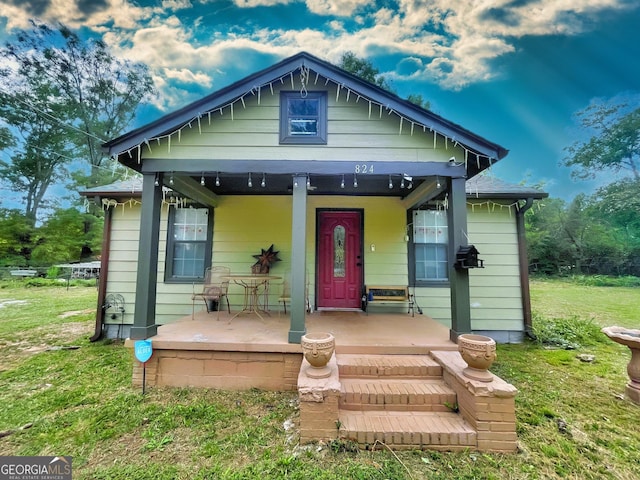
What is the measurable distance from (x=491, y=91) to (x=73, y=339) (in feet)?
96.8

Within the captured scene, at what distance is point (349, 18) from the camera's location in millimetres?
14227

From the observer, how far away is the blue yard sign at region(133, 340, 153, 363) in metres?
3.12

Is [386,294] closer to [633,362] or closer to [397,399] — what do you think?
[397,399]

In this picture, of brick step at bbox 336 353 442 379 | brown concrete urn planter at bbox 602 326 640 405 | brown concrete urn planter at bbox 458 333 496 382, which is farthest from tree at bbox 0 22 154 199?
brown concrete urn planter at bbox 602 326 640 405

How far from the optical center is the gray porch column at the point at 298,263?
130 inches

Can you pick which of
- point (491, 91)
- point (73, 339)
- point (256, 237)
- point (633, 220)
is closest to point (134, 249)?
point (73, 339)

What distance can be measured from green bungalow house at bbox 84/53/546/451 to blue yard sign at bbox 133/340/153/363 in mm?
137

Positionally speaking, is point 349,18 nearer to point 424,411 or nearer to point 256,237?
point 256,237

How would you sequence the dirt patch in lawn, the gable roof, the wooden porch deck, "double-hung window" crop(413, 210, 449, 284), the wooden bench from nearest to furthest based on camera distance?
1. the wooden porch deck
2. the gable roof
3. the dirt patch in lawn
4. the wooden bench
5. "double-hung window" crop(413, 210, 449, 284)

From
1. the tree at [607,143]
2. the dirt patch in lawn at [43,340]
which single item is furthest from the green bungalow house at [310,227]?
the tree at [607,143]

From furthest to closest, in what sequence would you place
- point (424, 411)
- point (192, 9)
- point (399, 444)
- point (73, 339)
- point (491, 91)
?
point (491, 91) → point (192, 9) → point (73, 339) → point (424, 411) → point (399, 444)

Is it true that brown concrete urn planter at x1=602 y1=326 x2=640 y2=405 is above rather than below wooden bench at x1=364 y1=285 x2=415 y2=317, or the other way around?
below

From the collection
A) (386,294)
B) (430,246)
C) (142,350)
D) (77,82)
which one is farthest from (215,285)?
(77,82)

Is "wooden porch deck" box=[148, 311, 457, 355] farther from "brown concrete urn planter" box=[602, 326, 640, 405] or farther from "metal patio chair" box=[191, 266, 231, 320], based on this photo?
"brown concrete urn planter" box=[602, 326, 640, 405]
